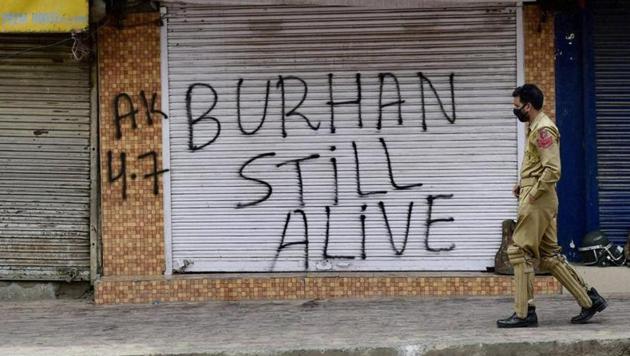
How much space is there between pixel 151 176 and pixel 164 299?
1.15 m

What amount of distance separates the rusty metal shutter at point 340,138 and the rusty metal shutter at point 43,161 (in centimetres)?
90

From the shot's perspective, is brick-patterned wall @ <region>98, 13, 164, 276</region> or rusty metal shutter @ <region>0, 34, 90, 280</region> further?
rusty metal shutter @ <region>0, 34, 90, 280</region>

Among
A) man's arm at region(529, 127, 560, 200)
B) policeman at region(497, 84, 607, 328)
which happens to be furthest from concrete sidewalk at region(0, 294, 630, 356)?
man's arm at region(529, 127, 560, 200)

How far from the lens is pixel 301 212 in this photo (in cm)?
834

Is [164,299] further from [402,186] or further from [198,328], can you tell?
[402,186]

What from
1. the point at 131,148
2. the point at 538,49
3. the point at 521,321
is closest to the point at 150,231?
the point at 131,148

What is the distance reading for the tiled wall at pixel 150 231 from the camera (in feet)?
26.7

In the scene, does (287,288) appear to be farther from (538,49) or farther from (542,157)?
(538,49)

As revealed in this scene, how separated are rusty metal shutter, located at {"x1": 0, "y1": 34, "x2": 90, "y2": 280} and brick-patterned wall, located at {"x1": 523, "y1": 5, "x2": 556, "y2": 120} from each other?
13.5ft

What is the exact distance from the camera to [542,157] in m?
6.41

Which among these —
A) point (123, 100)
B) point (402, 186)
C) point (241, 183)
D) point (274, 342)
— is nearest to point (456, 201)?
point (402, 186)

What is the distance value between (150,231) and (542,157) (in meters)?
3.78

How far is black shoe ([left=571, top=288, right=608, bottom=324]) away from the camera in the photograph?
677 centimetres

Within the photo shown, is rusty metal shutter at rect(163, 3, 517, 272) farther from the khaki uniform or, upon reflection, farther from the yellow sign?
the khaki uniform
